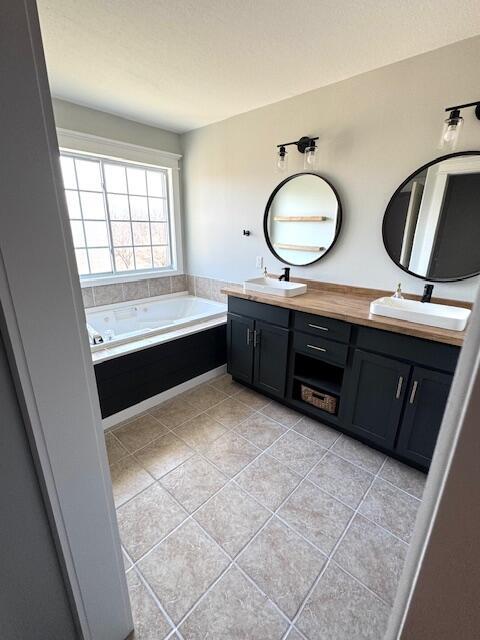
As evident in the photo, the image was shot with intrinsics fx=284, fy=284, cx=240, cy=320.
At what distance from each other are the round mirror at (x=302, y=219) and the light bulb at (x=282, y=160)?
0.35 feet

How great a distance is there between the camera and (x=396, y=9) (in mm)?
1418

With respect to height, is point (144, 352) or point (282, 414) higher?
point (144, 352)

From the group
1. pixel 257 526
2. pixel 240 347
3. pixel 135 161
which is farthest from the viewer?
pixel 135 161

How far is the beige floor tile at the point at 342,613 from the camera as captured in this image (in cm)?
109

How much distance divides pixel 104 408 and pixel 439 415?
86.1 inches

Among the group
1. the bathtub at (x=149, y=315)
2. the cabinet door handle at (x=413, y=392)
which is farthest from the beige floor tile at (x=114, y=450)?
the cabinet door handle at (x=413, y=392)

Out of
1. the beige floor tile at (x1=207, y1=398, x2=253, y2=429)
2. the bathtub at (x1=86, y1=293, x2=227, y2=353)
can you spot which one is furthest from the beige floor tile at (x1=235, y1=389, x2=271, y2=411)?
the bathtub at (x1=86, y1=293, x2=227, y2=353)

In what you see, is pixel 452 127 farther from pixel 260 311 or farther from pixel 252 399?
pixel 252 399

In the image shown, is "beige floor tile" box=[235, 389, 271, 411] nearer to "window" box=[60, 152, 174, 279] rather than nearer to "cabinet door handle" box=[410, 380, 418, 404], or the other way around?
"cabinet door handle" box=[410, 380, 418, 404]

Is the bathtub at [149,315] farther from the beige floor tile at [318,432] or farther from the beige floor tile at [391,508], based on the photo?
the beige floor tile at [391,508]

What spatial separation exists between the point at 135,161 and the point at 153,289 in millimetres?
1404

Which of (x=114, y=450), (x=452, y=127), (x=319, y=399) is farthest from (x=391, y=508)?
(x=452, y=127)

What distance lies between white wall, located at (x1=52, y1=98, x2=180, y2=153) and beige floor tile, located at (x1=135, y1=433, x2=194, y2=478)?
2.69 m

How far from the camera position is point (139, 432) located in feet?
6.97
